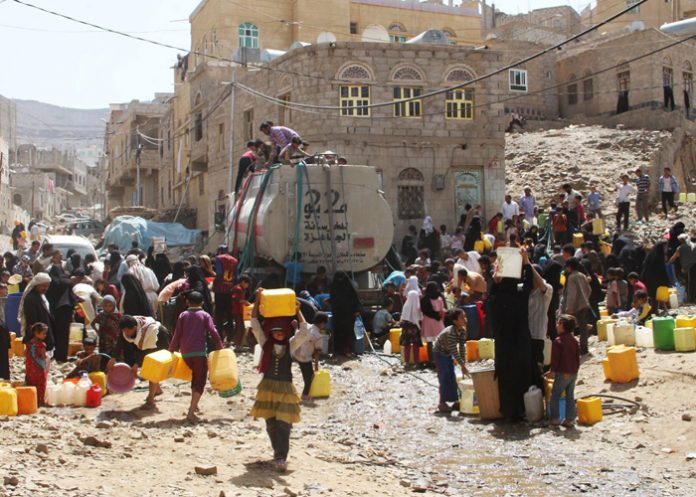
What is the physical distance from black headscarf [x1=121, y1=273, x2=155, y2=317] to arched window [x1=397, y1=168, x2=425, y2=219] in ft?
42.4

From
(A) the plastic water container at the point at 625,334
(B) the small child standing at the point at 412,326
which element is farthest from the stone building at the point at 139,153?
(A) the plastic water container at the point at 625,334

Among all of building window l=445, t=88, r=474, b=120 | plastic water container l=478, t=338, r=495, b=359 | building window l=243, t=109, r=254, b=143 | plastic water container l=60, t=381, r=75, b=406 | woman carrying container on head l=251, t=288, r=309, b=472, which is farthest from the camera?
building window l=243, t=109, r=254, b=143

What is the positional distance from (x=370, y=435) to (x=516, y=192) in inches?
758

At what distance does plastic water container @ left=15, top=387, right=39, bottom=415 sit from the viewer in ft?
27.9

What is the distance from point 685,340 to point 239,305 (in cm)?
595

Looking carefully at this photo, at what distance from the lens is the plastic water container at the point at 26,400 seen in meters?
8.50

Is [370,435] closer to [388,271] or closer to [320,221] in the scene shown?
[320,221]

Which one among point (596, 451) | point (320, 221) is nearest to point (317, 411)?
point (596, 451)

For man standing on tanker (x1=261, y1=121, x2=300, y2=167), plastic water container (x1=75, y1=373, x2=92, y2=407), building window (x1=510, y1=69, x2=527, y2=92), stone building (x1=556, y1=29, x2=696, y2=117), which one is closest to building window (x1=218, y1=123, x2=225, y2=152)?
stone building (x1=556, y1=29, x2=696, y2=117)

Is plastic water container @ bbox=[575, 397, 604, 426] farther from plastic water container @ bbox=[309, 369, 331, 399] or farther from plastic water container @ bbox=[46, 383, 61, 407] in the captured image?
plastic water container @ bbox=[46, 383, 61, 407]

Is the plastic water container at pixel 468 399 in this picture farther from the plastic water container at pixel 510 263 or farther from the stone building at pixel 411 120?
the stone building at pixel 411 120

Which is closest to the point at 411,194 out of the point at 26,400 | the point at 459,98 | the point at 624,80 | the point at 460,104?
the point at 460,104

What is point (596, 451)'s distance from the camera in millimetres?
7910

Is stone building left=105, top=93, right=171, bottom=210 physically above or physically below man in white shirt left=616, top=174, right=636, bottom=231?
above
